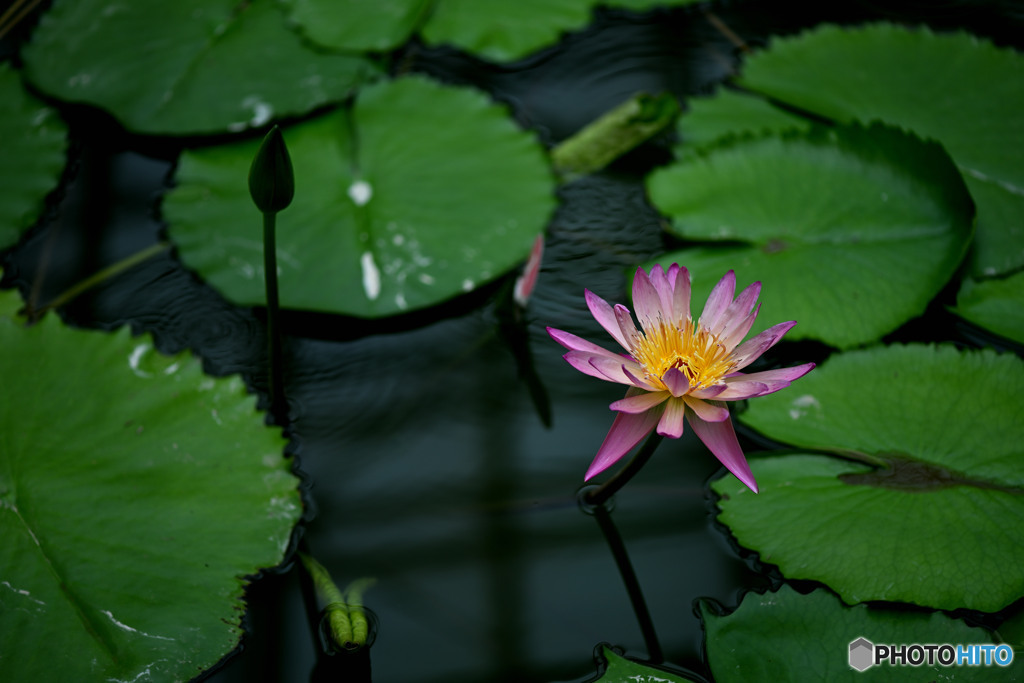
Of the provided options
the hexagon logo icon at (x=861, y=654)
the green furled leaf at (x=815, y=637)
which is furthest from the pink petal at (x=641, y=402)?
the hexagon logo icon at (x=861, y=654)

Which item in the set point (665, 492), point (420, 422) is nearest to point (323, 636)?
point (420, 422)

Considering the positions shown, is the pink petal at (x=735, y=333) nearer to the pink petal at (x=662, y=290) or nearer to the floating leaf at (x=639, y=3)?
the pink petal at (x=662, y=290)

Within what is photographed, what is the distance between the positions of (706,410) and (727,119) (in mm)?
1501

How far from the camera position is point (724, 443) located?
4.14 ft

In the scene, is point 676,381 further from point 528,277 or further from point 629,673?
point 528,277

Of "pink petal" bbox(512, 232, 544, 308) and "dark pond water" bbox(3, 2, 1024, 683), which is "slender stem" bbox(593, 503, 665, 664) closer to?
"dark pond water" bbox(3, 2, 1024, 683)

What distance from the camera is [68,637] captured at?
Answer: 138 cm

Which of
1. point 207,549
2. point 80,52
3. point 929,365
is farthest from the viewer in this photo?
point 80,52

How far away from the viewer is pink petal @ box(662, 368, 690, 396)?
1.21 meters

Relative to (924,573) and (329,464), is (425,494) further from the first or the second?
(924,573)

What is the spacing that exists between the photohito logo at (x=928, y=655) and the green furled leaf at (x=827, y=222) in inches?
28.9

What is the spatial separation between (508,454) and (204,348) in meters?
0.89

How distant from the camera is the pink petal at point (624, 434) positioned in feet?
4.14

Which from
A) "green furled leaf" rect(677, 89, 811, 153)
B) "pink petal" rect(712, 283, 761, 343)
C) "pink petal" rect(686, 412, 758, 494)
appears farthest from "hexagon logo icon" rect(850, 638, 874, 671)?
"green furled leaf" rect(677, 89, 811, 153)
